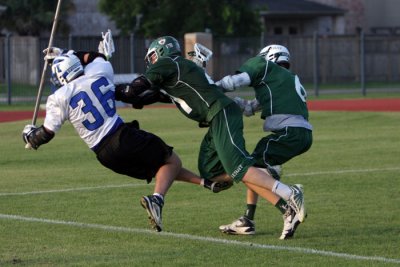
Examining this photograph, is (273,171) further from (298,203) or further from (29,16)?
(29,16)

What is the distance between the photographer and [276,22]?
179 ft

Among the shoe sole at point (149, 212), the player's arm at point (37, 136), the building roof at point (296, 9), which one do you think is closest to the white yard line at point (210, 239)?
the shoe sole at point (149, 212)

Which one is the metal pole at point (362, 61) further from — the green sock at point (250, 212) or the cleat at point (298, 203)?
the cleat at point (298, 203)

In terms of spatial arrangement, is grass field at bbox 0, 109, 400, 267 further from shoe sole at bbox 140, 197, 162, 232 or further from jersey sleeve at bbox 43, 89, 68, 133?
jersey sleeve at bbox 43, 89, 68, 133

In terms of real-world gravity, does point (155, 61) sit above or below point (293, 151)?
above

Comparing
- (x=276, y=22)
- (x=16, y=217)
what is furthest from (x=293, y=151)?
(x=276, y=22)

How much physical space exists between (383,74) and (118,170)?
116 ft

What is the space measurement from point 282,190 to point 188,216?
1751 millimetres

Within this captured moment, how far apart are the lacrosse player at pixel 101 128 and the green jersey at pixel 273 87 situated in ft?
3.18

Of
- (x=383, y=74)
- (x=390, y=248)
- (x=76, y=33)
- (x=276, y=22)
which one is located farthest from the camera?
(x=276, y=22)

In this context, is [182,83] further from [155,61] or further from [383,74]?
[383,74]

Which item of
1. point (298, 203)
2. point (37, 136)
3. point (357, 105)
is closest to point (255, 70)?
point (298, 203)

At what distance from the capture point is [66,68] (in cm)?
994

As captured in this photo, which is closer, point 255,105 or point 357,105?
point 255,105
